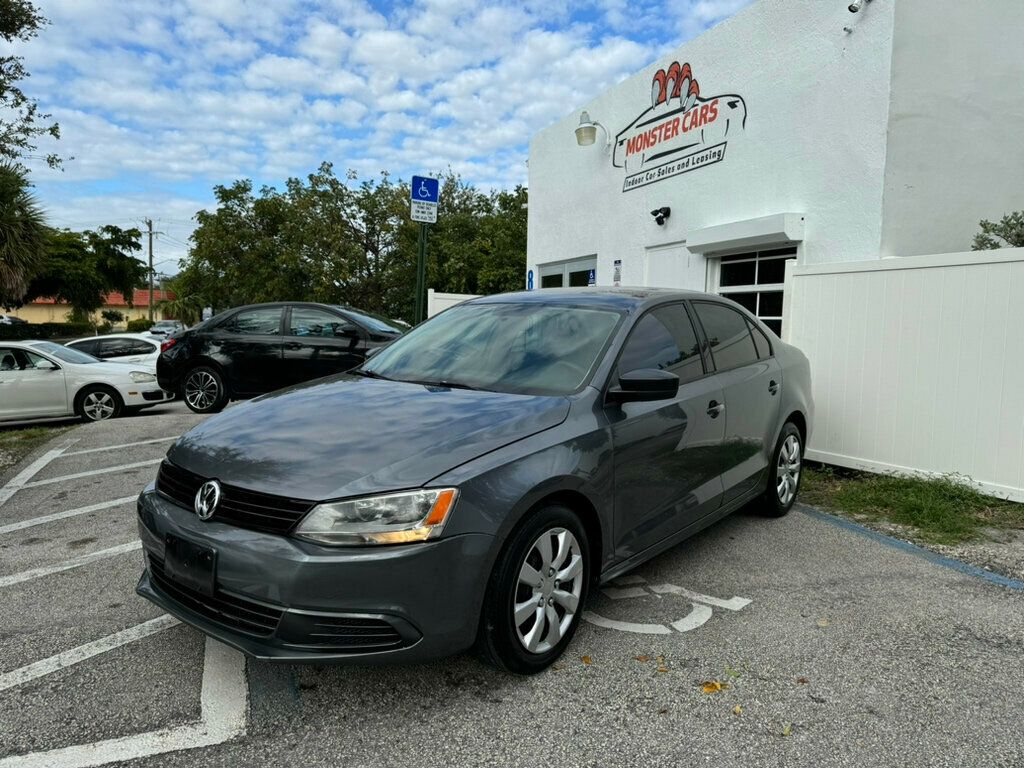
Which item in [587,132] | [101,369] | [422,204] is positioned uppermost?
[587,132]

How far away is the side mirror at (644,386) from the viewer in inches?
122

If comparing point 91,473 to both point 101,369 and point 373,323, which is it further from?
point 101,369

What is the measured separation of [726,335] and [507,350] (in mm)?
1552

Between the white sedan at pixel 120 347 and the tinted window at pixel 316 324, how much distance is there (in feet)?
20.5

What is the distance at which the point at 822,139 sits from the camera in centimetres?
768

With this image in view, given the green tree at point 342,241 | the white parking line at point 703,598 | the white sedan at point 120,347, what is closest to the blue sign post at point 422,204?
the white parking line at point 703,598

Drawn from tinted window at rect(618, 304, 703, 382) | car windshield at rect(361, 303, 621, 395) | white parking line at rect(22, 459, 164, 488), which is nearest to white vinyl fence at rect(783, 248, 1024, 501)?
tinted window at rect(618, 304, 703, 382)

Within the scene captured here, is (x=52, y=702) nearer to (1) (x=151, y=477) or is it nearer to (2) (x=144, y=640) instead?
(2) (x=144, y=640)

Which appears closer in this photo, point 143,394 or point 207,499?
point 207,499

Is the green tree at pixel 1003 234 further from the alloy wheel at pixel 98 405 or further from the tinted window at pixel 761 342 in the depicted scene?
the alloy wheel at pixel 98 405

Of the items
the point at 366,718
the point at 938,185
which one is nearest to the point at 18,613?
the point at 366,718

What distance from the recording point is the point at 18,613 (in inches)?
134

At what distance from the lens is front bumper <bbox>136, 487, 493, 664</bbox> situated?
7.68 ft

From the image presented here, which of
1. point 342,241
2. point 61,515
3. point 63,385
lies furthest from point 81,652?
point 342,241
